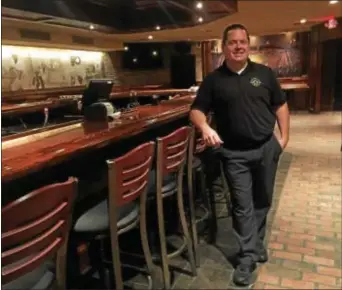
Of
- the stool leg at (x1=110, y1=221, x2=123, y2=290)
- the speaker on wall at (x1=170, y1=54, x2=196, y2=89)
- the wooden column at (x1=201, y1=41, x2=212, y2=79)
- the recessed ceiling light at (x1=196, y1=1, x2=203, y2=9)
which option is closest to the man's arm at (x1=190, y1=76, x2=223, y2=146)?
the wooden column at (x1=201, y1=41, x2=212, y2=79)

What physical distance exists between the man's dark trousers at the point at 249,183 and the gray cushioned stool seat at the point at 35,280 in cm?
109

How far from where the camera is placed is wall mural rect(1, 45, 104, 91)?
6.48m

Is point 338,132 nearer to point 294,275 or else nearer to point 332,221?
point 332,221

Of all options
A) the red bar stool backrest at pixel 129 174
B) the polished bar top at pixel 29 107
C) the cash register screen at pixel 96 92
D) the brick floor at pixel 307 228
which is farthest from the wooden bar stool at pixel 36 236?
the polished bar top at pixel 29 107

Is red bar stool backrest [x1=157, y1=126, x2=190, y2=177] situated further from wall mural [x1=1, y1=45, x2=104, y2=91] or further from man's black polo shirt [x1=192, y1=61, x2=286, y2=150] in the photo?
wall mural [x1=1, y1=45, x2=104, y2=91]

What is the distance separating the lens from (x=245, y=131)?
1.82 metres

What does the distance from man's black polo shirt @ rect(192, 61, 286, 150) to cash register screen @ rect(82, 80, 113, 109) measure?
3.51 feet

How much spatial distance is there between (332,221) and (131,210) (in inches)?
71.8

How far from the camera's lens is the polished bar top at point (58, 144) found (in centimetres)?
115

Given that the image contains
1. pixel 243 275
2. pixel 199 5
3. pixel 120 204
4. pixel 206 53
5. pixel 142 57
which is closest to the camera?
pixel 199 5

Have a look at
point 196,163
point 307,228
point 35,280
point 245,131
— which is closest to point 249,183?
point 245,131

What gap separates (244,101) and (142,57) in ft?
28.2

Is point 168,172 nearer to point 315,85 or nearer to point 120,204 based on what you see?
point 120,204

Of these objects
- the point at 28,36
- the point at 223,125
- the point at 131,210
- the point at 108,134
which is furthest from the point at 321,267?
the point at 28,36
